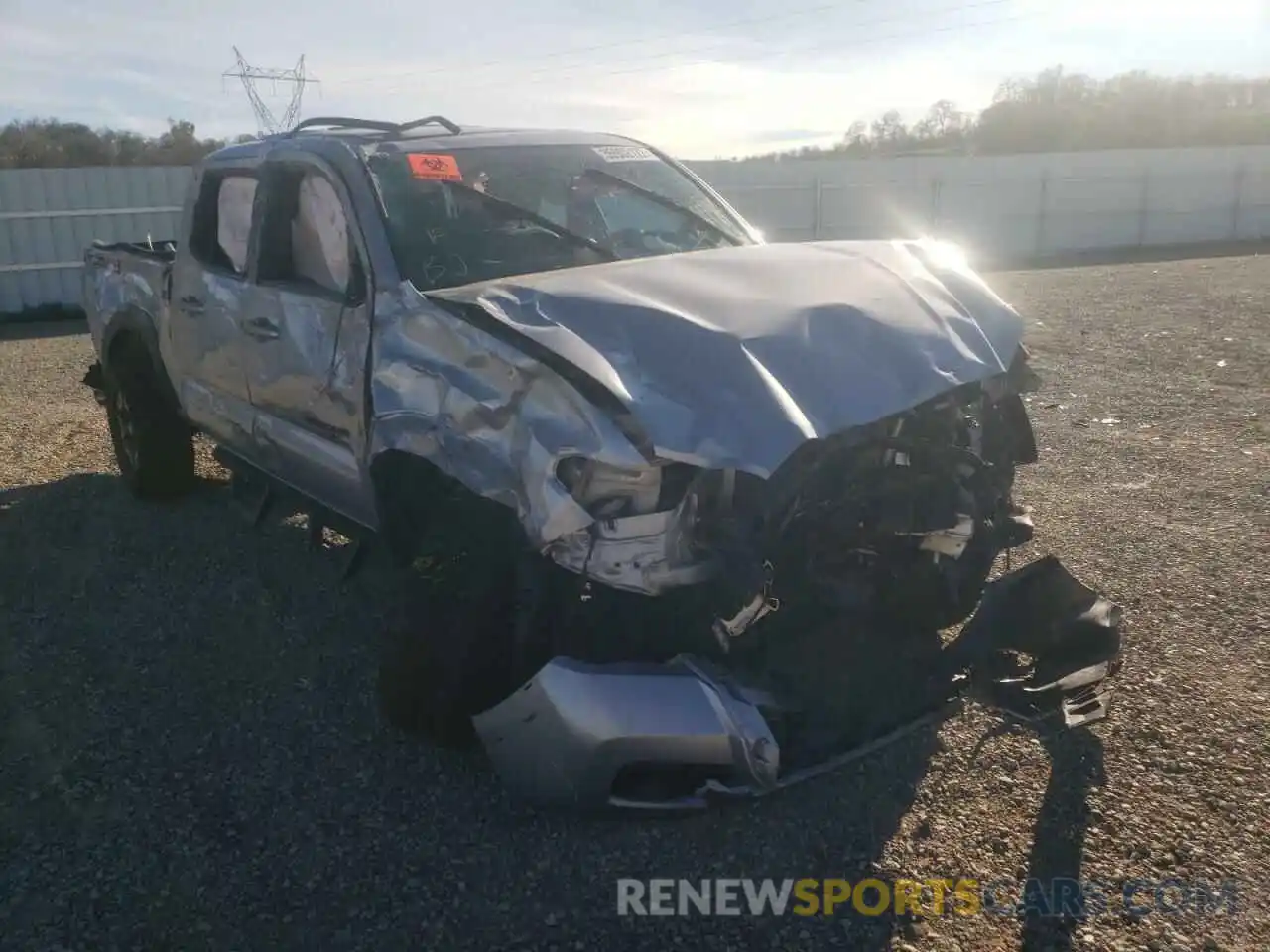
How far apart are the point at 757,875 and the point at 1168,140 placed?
150 feet

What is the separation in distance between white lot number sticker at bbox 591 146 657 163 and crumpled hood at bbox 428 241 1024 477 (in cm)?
100

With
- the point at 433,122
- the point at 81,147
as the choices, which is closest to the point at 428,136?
the point at 433,122

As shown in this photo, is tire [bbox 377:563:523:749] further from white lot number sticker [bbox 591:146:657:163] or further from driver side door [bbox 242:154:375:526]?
white lot number sticker [bbox 591:146:657:163]

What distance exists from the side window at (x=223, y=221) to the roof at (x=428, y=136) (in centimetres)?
15

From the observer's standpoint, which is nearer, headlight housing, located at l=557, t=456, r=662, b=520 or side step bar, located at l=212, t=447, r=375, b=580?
headlight housing, located at l=557, t=456, r=662, b=520

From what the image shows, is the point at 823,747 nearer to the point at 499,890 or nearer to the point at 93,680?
the point at 499,890

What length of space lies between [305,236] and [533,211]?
36.0 inches

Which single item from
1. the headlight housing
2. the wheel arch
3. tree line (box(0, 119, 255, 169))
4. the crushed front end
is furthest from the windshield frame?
tree line (box(0, 119, 255, 169))

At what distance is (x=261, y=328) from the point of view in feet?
14.1

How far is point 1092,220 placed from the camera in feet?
84.3

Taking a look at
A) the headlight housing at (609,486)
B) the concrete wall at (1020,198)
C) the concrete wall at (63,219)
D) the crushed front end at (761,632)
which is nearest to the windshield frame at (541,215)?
the headlight housing at (609,486)

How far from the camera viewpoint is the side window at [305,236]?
156 inches

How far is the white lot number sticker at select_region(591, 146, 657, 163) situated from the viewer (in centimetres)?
466

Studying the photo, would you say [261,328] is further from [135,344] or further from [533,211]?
[135,344]
